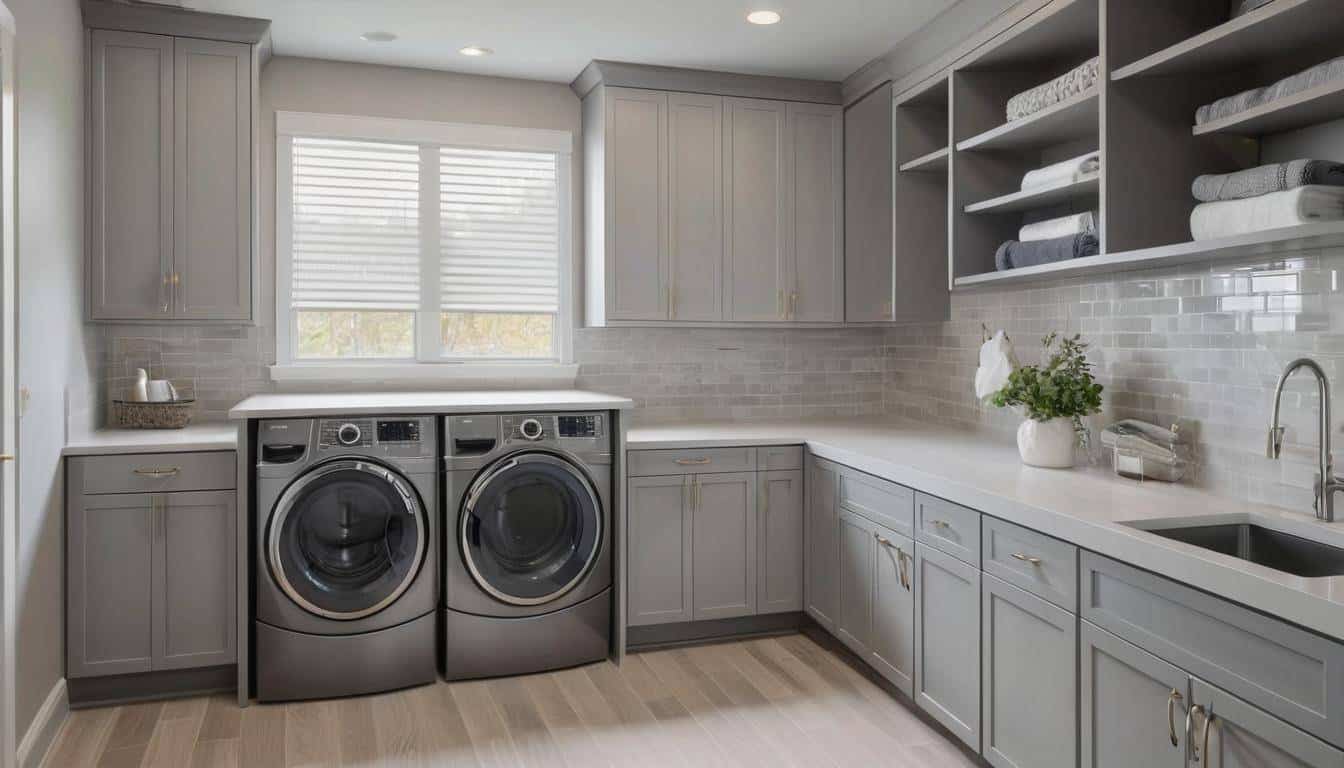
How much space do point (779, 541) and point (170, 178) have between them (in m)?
2.77

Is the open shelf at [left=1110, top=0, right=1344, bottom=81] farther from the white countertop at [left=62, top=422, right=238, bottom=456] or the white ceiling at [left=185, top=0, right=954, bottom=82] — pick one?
the white countertop at [left=62, top=422, right=238, bottom=456]

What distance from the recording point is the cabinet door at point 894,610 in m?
2.99

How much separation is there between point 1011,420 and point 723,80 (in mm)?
1926

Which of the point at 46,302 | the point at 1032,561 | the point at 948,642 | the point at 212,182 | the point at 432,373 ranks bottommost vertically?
Result: the point at 948,642

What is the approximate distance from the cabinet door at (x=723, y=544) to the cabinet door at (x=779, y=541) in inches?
1.8

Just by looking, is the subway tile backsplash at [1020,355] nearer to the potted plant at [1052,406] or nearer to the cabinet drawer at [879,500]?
the potted plant at [1052,406]

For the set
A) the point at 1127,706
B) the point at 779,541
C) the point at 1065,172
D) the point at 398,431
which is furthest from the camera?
the point at 779,541

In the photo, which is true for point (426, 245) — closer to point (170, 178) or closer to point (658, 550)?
point (170, 178)

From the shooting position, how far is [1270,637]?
→ 1.68m

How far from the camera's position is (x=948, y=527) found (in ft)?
9.04

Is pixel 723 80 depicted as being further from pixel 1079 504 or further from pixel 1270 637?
pixel 1270 637

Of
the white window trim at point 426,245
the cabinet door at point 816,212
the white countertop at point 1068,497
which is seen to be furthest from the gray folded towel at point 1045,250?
the white window trim at point 426,245

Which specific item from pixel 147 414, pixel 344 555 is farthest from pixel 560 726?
pixel 147 414

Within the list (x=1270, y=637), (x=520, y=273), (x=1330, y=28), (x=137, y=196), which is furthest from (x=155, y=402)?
(x=1330, y=28)
